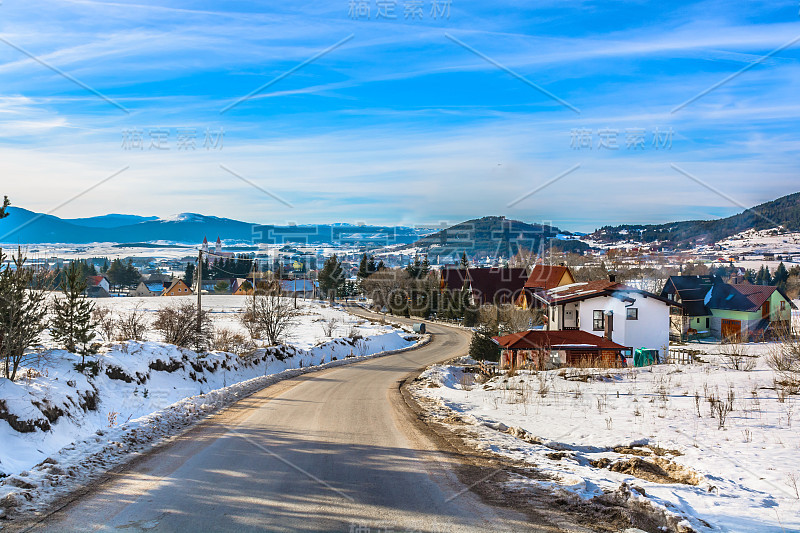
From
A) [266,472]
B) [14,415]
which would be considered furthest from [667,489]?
[14,415]

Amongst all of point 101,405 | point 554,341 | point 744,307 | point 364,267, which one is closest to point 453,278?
point 364,267

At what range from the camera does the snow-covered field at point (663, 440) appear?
6.21 meters

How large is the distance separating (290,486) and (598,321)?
35925 mm

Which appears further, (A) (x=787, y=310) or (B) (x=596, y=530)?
(A) (x=787, y=310)

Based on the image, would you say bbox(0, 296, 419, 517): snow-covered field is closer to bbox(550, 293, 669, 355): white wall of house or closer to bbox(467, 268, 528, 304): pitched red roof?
bbox(550, 293, 669, 355): white wall of house

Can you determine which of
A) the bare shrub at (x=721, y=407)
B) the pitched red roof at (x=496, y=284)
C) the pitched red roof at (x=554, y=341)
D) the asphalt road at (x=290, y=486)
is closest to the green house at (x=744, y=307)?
the pitched red roof at (x=496, y=284)

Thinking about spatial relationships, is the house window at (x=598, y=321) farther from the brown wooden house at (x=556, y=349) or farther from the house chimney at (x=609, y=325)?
the brown wooden house at (x=556, y=349)

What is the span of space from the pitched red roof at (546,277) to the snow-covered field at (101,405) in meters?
44.6

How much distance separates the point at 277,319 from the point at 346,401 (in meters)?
24.6

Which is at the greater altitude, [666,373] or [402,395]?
[666,373]

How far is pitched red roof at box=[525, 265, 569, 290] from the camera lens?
6950 cm

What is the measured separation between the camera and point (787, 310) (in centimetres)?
5794

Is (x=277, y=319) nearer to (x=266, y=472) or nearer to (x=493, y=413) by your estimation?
(x=493, y=413)

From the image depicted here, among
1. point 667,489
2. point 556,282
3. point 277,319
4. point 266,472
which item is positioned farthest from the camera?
point 556,282
